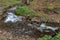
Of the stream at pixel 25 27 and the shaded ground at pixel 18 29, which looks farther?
the stream at pixel 25 27

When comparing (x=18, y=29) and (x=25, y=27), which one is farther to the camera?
(x=25, y=27)

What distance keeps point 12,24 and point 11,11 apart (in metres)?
3.76

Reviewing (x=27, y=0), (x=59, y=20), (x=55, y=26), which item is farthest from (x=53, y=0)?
(x=55, y=26)

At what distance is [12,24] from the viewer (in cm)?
1306

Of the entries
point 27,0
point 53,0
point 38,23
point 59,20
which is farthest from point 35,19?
point 53,0

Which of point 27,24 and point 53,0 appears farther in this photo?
A: point 53,0

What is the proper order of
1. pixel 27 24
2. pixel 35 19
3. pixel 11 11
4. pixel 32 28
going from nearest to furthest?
pixel 32 28 → pixel 27 24 → pixel 35 19 → pixel 11 11

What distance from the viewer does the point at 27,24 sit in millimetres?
12953

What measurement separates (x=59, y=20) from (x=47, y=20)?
2.96 feet

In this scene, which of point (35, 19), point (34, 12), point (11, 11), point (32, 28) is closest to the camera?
point (32, 28)

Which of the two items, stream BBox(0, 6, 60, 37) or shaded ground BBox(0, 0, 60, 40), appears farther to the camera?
stream BBox(0, 6, 60, 37)

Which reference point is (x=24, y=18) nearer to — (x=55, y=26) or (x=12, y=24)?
(x=12, y=24)

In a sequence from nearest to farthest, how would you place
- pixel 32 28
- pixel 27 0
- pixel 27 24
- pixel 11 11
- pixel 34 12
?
1. pixel 32 28
2. pixel 27 24
3. pixel 34 12
4. pixel 11 11
5. pixel 27 0

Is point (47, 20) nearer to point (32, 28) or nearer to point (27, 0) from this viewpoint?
point (32, 28)
